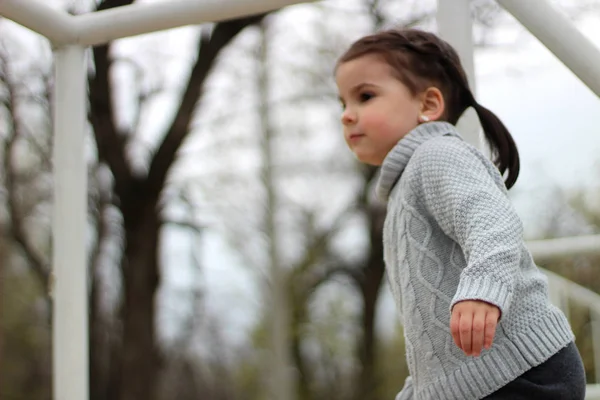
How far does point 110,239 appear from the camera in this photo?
7.75 meters

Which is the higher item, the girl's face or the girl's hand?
the girl's face

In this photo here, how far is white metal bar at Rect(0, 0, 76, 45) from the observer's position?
4.32 feet

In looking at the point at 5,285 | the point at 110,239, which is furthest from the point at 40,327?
the point at 110,239

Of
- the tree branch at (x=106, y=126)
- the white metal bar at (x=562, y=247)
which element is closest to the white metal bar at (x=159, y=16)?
the white metal bar at (x=562, y=247)

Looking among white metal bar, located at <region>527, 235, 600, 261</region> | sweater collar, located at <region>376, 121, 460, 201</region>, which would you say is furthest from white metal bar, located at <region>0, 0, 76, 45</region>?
white metal bar, located at <region>527, 235, 600, 261</region>

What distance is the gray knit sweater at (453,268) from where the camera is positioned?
106 centimetres

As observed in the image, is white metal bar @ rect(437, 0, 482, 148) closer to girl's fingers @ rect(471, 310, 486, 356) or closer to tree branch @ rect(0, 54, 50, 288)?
girl's fingers @ rect(471, 310, 486, 356)

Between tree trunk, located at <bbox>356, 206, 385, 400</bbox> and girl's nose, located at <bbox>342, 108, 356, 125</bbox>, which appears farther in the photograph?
tree trunk, located at <bbox>356, 206, 385, 400</bbox>

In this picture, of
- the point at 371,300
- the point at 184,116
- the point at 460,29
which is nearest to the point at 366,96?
the point at 460,29

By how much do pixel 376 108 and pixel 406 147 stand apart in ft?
0.23

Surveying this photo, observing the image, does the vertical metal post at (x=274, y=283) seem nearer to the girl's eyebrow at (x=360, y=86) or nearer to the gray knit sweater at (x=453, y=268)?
the girl's eyebrow at (x=360, y=86)

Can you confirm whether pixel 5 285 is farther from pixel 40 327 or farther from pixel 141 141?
pixel 141 141

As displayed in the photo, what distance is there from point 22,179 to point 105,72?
5.93 feet

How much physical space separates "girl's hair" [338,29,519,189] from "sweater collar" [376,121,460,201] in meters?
0.05
